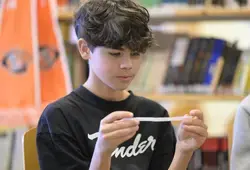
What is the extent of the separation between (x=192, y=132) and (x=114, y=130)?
8.4 inches

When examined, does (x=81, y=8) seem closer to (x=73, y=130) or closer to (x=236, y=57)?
(x=73, y=130)

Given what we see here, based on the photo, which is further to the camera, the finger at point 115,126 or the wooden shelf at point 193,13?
the wooden shelf at point 193,13

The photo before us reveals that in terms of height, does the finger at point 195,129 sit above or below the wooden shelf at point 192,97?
above

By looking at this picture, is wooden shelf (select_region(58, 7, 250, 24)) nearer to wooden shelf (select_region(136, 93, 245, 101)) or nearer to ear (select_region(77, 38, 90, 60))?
wooden shelf (select_region(136, 93, 245, 101))

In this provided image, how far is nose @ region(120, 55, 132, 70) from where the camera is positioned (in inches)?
40.8

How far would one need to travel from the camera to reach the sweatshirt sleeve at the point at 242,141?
1.15 m

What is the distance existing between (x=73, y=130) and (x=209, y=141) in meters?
0.89

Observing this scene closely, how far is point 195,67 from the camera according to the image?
7.06 feet

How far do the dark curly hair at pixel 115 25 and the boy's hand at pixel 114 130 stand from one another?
0.62 ft

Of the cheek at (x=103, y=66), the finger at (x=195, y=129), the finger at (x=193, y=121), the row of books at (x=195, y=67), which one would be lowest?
the row of books at (x=195, y=67)

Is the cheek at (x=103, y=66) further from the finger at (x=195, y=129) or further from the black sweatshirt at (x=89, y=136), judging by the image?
the finger at (x=195, y=129)

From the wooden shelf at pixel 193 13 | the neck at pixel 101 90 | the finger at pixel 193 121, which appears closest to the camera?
the finger at pixel 193 121

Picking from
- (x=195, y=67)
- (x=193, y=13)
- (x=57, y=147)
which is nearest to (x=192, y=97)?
(x=195, y=67)

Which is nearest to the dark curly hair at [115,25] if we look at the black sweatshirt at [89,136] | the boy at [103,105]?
the boy at [103,105]
